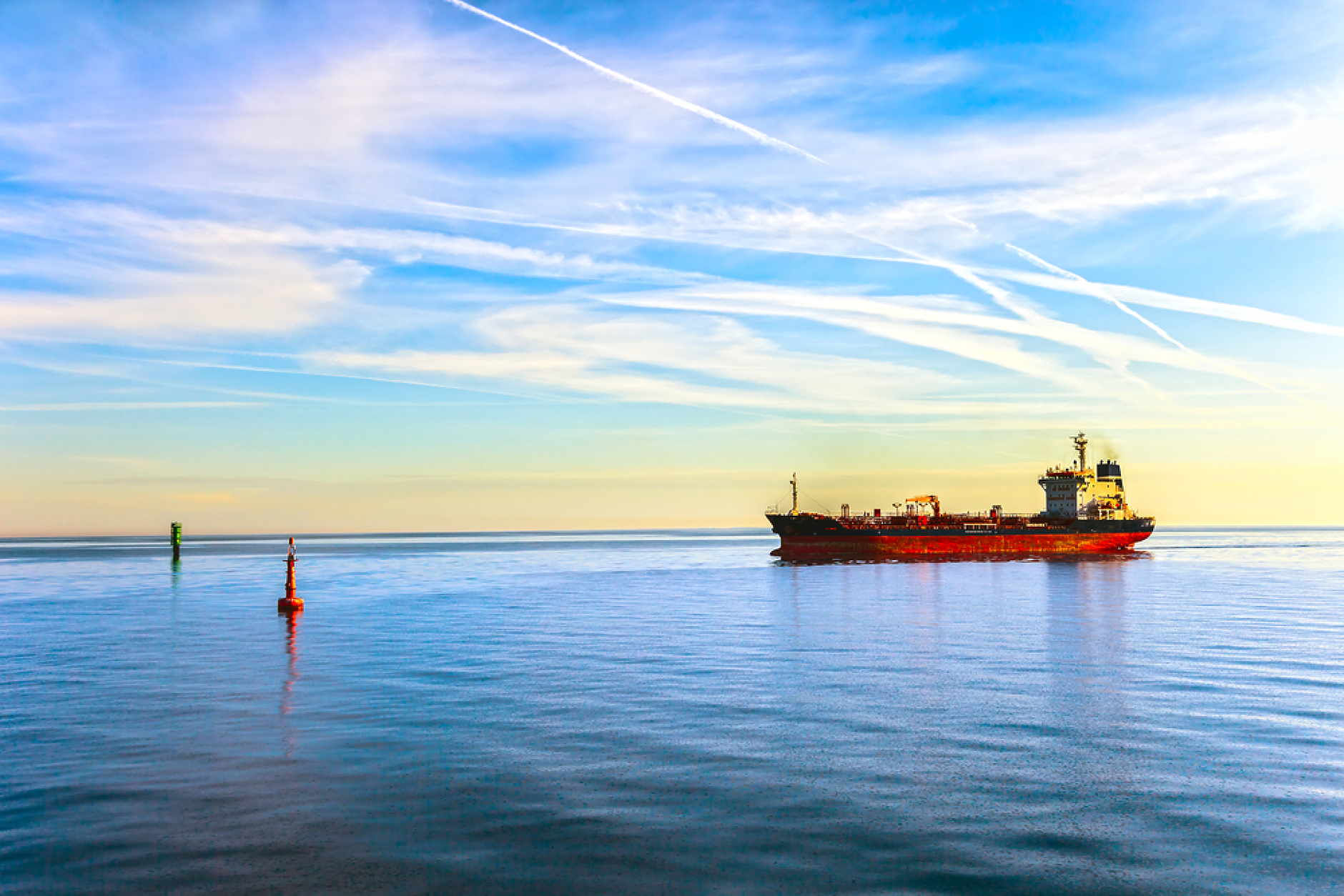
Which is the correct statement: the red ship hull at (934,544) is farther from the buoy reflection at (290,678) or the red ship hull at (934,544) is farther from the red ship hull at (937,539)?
the buoy reflection at (290,678)

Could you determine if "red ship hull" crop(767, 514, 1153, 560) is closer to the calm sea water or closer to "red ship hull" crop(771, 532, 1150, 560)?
"red ship hull" crop(771, 532, 1150, 560)

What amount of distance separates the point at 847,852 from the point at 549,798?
5034mm

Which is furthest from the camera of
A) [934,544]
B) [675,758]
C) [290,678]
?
[934,544]

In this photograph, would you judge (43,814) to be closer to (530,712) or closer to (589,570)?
(530,712)

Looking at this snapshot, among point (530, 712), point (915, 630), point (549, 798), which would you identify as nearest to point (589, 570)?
point (915, 630)

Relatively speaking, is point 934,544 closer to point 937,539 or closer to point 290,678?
point 937,539

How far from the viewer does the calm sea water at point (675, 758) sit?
37.3 feet

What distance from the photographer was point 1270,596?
5600 centimetres

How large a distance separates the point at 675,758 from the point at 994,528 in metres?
105

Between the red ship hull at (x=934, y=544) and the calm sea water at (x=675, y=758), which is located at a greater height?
the calm sea water at (x=675, y=758)

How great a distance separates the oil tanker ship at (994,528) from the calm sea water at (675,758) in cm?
Result: 6804

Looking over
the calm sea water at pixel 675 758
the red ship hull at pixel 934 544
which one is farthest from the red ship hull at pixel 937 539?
the calm sea water at pixel 675 758

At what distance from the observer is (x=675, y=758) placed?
16578 mm

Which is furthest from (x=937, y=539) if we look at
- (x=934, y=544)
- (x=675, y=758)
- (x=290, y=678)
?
(x=675, y=758)
